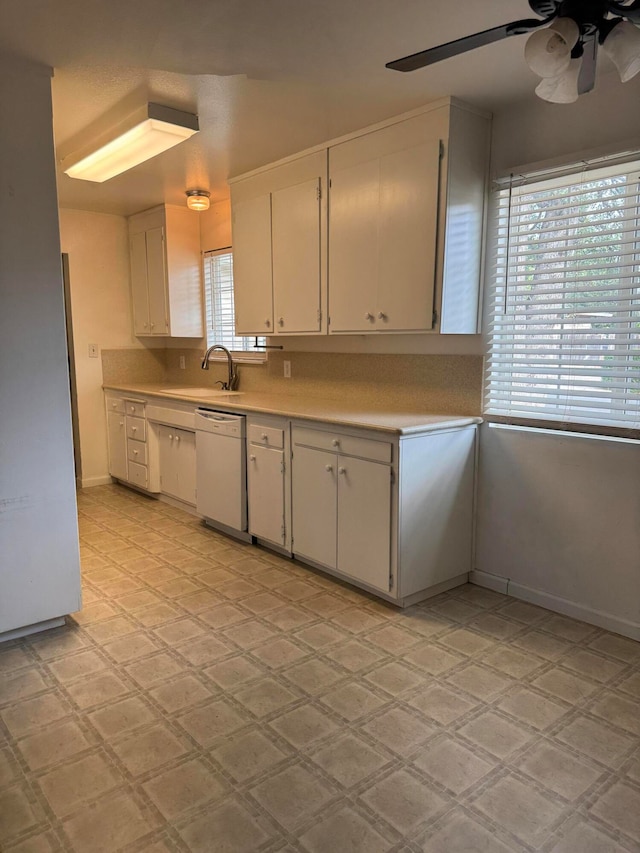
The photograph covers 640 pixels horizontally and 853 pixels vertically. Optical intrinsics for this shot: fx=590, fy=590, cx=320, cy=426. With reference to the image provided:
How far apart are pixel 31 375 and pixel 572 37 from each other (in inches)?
89.2

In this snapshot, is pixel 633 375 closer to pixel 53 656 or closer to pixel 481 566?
pixel 481 566

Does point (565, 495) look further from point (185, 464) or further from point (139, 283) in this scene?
point (139, 283)

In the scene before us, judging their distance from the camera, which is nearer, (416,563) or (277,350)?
(416,563)

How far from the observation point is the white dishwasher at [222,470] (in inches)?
145

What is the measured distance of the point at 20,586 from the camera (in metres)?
2.61

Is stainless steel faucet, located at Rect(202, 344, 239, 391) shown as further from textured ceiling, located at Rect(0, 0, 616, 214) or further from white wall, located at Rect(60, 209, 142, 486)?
textured ceiling, located at Rect(0, 0, 616, 214)

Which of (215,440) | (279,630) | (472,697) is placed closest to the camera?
(472,697)

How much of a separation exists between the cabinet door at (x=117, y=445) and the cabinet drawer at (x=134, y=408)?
0.13 m

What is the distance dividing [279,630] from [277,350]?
2213mm

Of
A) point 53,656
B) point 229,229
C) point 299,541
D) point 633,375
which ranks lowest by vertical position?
point 53,656

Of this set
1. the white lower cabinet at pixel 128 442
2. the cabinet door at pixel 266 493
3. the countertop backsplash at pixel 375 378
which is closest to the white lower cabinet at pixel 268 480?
the cabinet door at pixel 266 493

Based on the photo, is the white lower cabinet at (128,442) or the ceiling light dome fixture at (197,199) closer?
the ceiling light dome fixture at (197,199)

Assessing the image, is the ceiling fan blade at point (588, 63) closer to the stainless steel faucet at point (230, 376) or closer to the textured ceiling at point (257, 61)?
the textured ceiling at point (257, 61)

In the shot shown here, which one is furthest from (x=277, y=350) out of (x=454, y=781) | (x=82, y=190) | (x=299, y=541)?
(x=454, y=781)
